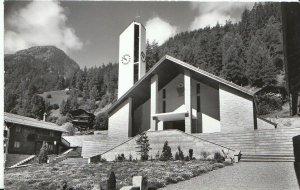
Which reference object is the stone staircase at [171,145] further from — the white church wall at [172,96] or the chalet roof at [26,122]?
the chalet roof at [26,122]

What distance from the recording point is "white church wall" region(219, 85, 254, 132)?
22.5 meters

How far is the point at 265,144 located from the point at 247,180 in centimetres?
778

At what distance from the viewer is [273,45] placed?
6888 cm

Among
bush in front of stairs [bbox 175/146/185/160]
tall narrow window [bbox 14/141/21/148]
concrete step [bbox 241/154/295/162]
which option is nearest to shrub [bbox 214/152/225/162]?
concrete step [bbox 241/154/295/162]

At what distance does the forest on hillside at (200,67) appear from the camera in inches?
1780

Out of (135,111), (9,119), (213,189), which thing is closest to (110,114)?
(135,111)

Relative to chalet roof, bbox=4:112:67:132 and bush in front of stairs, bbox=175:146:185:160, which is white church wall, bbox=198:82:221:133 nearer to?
bush in front of stairs, bbox=175:146:185:160

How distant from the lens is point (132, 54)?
32.7 metres

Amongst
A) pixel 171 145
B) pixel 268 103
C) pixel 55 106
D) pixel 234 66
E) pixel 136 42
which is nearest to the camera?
pixel 171 145

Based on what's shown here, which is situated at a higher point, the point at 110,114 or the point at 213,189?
the point at 110,114

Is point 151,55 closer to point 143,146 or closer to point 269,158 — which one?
point 143,146

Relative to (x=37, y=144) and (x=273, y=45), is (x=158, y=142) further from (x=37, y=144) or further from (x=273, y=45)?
(x=273, y=45)

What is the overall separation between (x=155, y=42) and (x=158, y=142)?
4657cm

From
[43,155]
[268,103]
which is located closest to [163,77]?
[43,155]
